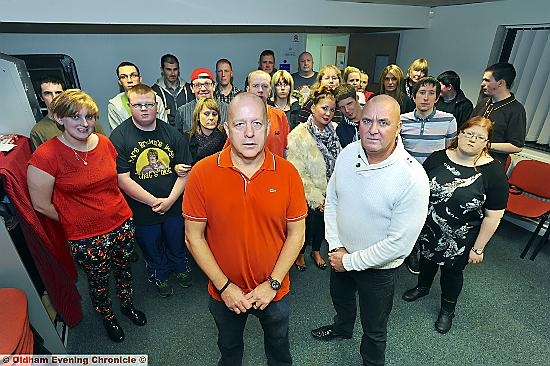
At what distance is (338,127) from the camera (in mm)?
2488

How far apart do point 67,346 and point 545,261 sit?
3.80 m

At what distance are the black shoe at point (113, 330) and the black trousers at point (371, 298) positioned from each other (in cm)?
134

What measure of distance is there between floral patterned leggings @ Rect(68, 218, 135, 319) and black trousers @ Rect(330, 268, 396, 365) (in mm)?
1222

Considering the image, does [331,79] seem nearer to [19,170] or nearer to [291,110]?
[291,110]

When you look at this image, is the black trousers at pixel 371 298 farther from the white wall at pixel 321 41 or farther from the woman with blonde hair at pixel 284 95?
the white wall at pixel 321 41

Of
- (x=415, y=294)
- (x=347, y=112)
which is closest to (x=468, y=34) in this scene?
(x=347, y=112)

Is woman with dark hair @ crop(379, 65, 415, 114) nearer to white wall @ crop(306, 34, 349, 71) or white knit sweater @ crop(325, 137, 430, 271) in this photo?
white knit sweater @ crop(325, 137, 430, 271)

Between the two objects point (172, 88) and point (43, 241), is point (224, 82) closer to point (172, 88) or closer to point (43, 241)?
point (172, 88)

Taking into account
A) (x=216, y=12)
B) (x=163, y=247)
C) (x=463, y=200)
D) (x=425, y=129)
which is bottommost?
(x=163, y=247)

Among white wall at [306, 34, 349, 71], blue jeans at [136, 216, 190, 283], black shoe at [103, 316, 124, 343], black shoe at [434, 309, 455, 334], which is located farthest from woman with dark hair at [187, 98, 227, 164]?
white wall at [306, 34, 349, 71]

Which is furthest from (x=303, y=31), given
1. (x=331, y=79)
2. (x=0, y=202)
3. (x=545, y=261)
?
(x=0, y=202)

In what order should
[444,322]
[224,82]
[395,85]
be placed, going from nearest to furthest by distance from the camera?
[444,322] < [224,82] < [395,85]

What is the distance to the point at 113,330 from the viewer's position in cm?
202

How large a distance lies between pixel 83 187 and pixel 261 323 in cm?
111
